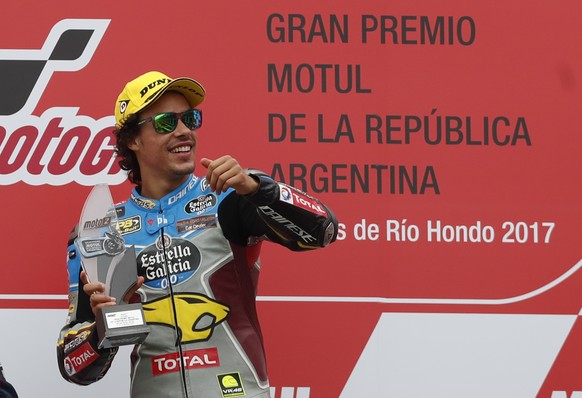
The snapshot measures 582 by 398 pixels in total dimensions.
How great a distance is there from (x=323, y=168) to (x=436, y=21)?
0.59m

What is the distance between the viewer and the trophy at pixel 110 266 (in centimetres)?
225

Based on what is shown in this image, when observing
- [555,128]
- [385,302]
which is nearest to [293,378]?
[385,302]

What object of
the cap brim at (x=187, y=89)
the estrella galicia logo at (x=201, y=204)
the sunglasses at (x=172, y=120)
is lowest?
the estrella galicia logo at (x=201, y=204)

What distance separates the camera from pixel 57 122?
3064mm

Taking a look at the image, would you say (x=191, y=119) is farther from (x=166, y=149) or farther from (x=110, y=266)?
(x=110, y=266)

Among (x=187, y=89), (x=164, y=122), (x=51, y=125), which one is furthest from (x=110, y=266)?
(x=51, y=125)

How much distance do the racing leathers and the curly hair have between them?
23 cm

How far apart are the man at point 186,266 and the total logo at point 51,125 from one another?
48cm

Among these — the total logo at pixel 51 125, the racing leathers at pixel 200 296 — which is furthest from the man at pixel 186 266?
the total logo at pixel 51 125

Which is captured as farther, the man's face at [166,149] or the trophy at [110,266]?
the man's face at [166,149]

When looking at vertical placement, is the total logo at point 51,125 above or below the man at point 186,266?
above

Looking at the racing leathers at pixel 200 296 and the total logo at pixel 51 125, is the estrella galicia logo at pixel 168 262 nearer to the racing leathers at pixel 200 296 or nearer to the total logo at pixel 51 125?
the racing leathers at pixel 200 296

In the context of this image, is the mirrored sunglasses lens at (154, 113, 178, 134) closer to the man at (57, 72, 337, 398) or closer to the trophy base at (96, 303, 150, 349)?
the man at (57, 72, 337, 398)

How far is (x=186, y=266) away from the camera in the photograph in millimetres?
2455
